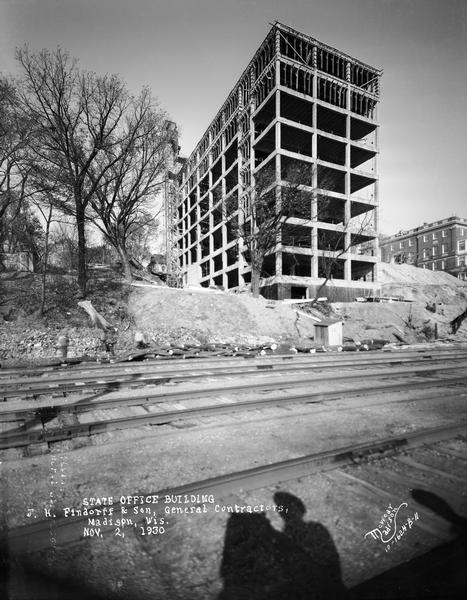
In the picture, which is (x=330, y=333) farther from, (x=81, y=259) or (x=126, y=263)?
(x=126, y=263)

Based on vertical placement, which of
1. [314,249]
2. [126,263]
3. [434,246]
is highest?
[434,246]

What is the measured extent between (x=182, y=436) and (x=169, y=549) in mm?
2094

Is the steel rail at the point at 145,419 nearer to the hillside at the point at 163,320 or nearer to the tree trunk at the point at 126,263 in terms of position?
the hillside at the point at 163,320

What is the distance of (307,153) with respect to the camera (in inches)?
1738

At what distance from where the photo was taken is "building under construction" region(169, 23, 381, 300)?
36.3 meters

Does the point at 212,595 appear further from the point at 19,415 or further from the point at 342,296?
the point at 342,296

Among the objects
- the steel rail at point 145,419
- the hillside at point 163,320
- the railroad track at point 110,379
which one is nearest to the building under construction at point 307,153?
the hillside at point 163,320

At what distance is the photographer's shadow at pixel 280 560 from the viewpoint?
5.58 ft

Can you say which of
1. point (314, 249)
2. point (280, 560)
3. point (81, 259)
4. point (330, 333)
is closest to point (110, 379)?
point (280, 560)

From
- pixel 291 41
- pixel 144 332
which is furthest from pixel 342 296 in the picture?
pixel 291 41

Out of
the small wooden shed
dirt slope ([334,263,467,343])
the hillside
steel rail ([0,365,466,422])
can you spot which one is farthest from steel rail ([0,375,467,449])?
dirt slope ([334,263,467,343])

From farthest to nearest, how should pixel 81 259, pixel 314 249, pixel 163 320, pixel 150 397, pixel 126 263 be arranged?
pixel 314 249, pixel 126 263, pixel 81 259, pixel 163 320, pixel 150 397

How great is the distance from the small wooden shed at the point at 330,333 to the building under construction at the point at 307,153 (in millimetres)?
17203
